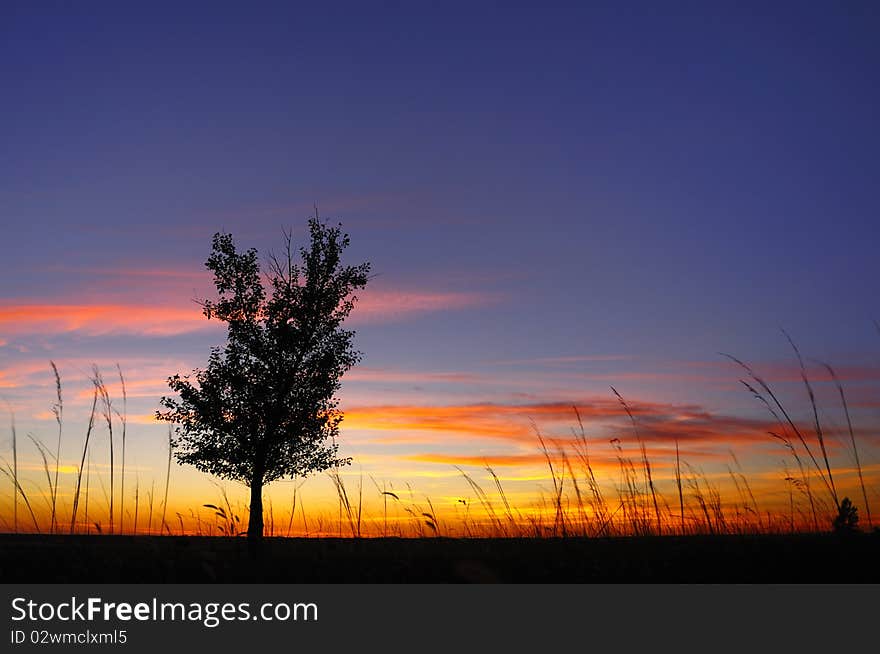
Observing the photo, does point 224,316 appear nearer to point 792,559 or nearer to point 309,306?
point 309,306

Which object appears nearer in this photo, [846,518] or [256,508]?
[846,518]

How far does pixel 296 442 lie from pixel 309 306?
4.43m

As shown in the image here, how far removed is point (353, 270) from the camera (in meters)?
26.7

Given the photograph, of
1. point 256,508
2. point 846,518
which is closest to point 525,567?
point 846,518

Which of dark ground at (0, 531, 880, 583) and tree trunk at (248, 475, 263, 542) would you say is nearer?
dark ground at (0, 531, 880, 583)

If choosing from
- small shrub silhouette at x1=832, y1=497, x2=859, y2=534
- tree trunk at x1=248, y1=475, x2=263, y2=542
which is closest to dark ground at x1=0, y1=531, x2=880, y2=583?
small shrub silhouette at x1=832, y1=497, x2=859, y2=534

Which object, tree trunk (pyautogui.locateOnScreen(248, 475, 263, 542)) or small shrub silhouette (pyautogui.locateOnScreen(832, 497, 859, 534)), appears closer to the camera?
small shrub silhouette (pyautogui.locateOnScreen(832, 497, 859, 534))

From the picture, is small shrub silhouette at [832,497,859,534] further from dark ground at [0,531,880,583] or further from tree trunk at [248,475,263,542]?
tree trunk at [248,475,263,542]

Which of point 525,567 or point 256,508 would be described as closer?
point 525,567

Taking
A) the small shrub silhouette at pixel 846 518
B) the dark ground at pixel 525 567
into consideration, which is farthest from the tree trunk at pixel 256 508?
the small shrub silhouette at pixel 846 518

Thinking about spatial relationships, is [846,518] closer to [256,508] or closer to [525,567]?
[525,567]
